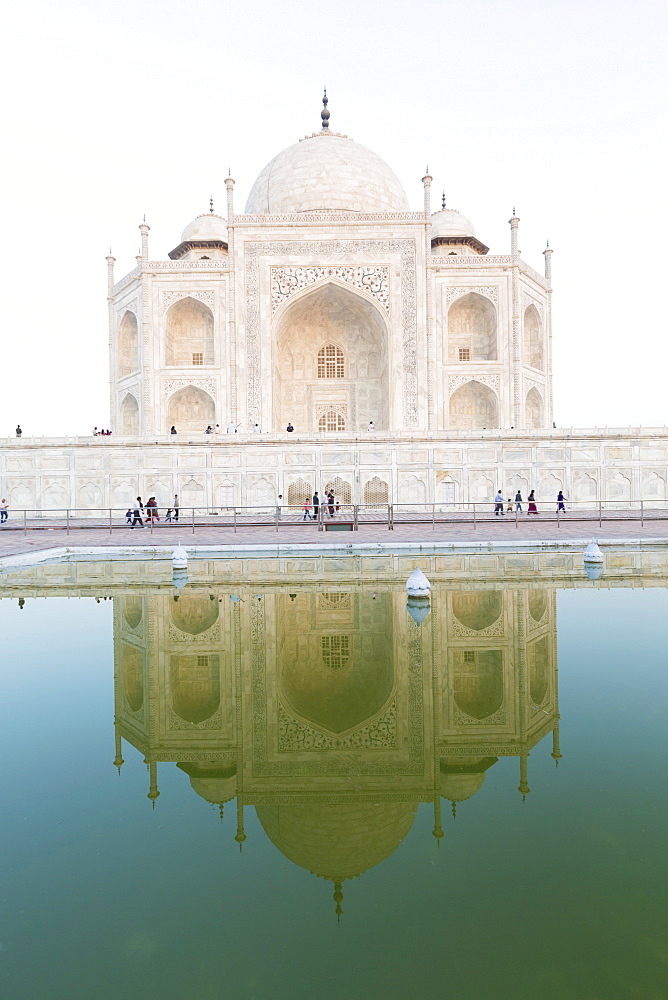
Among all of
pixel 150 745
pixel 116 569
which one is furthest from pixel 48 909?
pixel 116 569

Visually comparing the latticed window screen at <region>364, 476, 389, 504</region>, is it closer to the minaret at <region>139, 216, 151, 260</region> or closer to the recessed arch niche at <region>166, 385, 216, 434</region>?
the recessed arch niche at <region>166, 385, 216, 434</region>

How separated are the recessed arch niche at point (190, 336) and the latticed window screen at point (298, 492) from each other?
9.69 metres

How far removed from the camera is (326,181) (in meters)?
27.4

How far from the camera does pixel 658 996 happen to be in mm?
1614

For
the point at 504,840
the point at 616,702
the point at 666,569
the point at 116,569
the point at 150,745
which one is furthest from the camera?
the point at 116,569

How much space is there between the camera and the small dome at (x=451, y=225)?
29.7 metres

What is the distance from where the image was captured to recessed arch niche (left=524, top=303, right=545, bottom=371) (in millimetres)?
27688

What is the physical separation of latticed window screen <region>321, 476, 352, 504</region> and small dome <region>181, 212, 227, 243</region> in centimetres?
1592

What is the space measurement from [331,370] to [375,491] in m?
9.98

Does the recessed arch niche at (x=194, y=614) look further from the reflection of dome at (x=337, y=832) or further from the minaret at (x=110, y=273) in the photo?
the minaret at (x=110, y=273)

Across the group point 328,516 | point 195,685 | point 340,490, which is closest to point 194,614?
point 195,685

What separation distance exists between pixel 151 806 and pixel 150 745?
26.3 inches

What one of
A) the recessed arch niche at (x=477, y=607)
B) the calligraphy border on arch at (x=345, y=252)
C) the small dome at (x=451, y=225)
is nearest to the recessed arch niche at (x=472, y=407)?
the calligraphy border on arch at (x=345, y=252)

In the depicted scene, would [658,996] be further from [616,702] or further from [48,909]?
[616,702]
